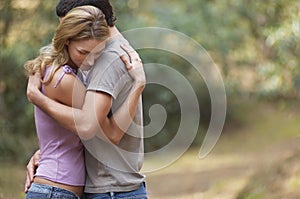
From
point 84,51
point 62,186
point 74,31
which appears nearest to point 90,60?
point 84,51

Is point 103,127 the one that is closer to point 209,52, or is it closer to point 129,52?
point 129,52

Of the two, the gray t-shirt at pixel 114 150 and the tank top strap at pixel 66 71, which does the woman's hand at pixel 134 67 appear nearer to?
the gray t-shirt at pixel 114 150

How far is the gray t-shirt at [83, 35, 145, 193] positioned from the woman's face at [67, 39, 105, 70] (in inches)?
1.4

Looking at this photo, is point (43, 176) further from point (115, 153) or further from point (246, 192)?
point (246, 192)

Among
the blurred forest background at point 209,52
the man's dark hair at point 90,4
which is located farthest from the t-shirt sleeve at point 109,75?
the blurred forest background at point 209,52

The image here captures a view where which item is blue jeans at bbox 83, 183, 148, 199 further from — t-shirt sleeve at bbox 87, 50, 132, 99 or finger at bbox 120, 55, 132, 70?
finger at bbox 120, 55, 132, 70

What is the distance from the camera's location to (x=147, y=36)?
1034 centimetres

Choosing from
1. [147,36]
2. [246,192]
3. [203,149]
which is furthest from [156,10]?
[246,192]

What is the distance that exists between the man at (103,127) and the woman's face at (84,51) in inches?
1.4

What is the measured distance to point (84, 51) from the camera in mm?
3197

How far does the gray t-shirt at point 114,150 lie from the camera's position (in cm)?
324

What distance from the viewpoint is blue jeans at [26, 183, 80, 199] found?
3.23 meters

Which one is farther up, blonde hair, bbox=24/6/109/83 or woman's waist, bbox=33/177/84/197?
blonde hair, bbox=24/6/109/83

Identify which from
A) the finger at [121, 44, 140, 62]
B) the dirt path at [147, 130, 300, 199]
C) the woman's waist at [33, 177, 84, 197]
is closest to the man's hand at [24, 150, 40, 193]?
the woman's waist at [33, 177, 84, 197]
